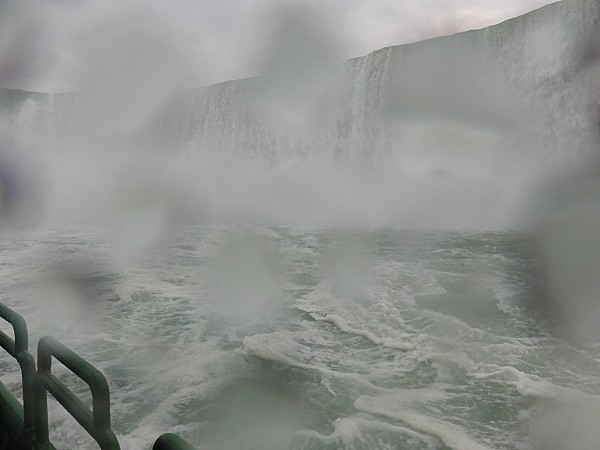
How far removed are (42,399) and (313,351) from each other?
420 centimetres

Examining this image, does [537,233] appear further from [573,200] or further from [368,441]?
[368,441]

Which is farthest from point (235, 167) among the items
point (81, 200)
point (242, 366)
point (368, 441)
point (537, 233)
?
point (368, 441)

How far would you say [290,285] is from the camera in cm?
876

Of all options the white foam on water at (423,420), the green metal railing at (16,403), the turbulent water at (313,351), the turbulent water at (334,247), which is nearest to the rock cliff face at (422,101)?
the turbulent water at (334,247)

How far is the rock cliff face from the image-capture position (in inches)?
626

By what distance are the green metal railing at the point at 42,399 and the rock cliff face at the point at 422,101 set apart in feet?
58.4

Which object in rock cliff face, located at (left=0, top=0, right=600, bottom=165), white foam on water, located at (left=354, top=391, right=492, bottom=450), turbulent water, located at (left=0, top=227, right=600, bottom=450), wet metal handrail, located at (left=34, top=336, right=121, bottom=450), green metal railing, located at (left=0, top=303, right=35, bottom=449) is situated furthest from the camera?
rock cliff face, located at (left=0, top=0, right=600, bottom=165)

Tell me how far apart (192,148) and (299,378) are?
68.6 feet

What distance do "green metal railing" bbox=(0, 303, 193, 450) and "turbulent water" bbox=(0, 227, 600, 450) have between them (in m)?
2.17

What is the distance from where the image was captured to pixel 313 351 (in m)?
5.50

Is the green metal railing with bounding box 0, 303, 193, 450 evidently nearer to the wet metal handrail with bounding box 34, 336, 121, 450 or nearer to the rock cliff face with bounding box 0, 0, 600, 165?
the wet metal handrail with bounding box 34, 336, 121, 450

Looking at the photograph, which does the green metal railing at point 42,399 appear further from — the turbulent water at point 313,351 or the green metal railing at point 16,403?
the turbulent water at point 313,351

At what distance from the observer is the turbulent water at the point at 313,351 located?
3902mm

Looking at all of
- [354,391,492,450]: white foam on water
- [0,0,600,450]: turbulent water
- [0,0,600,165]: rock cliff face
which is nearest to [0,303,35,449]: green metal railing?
[0,0,600,450]: turbulent water
